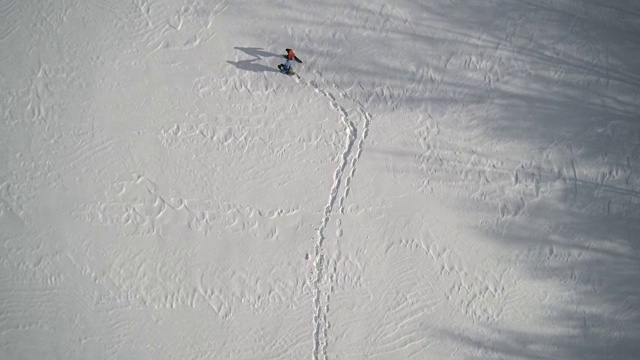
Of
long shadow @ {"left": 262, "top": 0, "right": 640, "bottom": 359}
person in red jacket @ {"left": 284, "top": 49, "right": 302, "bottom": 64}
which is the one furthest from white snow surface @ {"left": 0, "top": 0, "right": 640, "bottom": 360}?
person in red jacket @ {"left": 284, "top": 49, "right": 302, "bottom": 64}

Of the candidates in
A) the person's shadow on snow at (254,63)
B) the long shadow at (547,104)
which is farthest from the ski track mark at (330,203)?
the person's shadow on snow at (254,63)

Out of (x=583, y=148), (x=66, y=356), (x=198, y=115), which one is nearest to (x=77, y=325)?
(x=66, y=356)

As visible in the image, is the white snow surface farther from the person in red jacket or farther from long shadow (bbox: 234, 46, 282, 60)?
the person in red jacket

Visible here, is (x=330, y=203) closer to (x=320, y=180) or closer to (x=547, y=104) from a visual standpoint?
(x=320, y=180)

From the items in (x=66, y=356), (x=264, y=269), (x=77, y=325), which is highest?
(x=264, y=269)

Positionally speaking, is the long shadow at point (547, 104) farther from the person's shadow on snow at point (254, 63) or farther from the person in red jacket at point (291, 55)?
the person's shadow on snow at point (254, 63)

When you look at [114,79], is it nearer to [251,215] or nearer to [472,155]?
[251,215]
